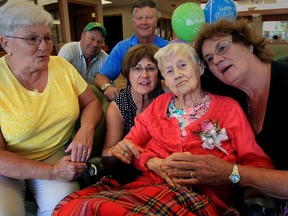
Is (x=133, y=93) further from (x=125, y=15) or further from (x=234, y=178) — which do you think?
(x=125, y=15)

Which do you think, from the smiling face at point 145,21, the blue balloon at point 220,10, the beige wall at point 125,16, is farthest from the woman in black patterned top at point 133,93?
the beige wall at point 125,16

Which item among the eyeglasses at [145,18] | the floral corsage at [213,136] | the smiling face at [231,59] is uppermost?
the eyeglasses at [145,18]

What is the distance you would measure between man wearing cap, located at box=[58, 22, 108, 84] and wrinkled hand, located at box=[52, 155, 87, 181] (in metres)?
1.73

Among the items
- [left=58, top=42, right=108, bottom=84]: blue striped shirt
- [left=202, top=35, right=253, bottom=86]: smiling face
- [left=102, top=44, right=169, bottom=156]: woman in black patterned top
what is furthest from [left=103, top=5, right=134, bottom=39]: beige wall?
[left=202, top=35, right=253, bottom=86]: smiling face

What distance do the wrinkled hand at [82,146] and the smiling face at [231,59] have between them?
855 millimetres

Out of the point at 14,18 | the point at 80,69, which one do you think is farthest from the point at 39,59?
the point at 80,69

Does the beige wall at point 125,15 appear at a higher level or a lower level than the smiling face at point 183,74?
higher

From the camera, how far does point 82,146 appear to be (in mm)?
1541

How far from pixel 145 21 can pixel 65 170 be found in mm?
1909

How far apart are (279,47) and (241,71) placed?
9.51ft

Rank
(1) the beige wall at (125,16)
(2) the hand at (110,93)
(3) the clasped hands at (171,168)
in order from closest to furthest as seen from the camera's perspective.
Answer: (3) the clasped hands at (171,168) → (2) the hand at (110,93) → (1) the beige wall at (125,16)

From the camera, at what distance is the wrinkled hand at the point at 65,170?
1.43m

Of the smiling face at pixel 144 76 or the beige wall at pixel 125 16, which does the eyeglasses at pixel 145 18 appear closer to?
the smiling face at pixel 144 76

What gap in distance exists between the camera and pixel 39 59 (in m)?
1.53
